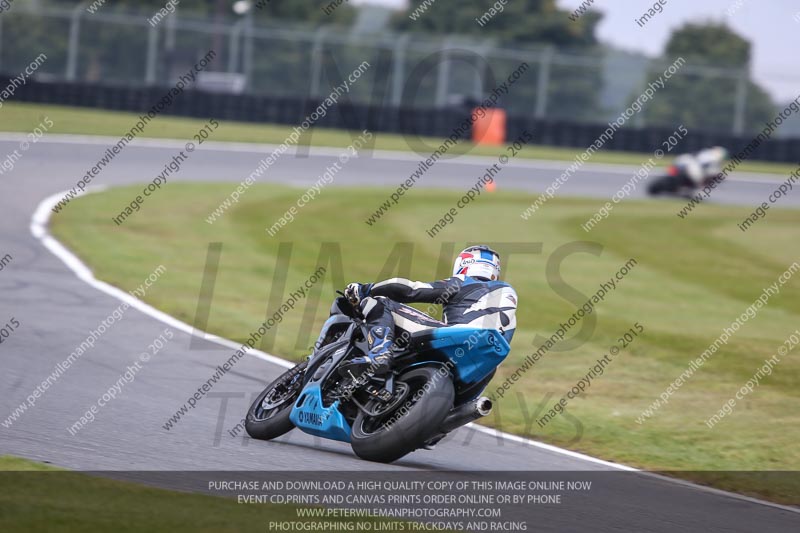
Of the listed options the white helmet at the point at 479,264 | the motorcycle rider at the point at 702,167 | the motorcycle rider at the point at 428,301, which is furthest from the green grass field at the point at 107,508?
the motorcycle rider at the point at 702,167

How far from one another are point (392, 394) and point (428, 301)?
70 cm

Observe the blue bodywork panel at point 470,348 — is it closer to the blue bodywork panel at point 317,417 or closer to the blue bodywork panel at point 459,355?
the blue bodywork panel at point 459,355

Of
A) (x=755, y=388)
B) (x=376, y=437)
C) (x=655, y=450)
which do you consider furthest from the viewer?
(x=755, y=388)

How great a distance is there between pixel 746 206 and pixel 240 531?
2561 cm

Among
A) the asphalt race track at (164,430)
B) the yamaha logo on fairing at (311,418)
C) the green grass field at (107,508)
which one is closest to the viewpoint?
the green grass field at (107,508)

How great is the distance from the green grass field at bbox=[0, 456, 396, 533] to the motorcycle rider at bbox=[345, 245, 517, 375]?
1.76 m

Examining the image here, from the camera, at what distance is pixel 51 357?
32.3ft

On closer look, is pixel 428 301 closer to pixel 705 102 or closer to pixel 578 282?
pixel 578 282

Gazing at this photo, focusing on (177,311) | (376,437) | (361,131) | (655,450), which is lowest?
(361,131)

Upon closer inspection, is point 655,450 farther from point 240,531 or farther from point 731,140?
point 731,140

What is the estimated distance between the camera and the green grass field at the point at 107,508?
17.6 feet

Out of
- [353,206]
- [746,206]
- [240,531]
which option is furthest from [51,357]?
[746,206]

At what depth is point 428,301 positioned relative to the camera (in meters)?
7.61

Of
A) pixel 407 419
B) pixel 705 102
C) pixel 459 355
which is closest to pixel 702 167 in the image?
pixel 705 102
